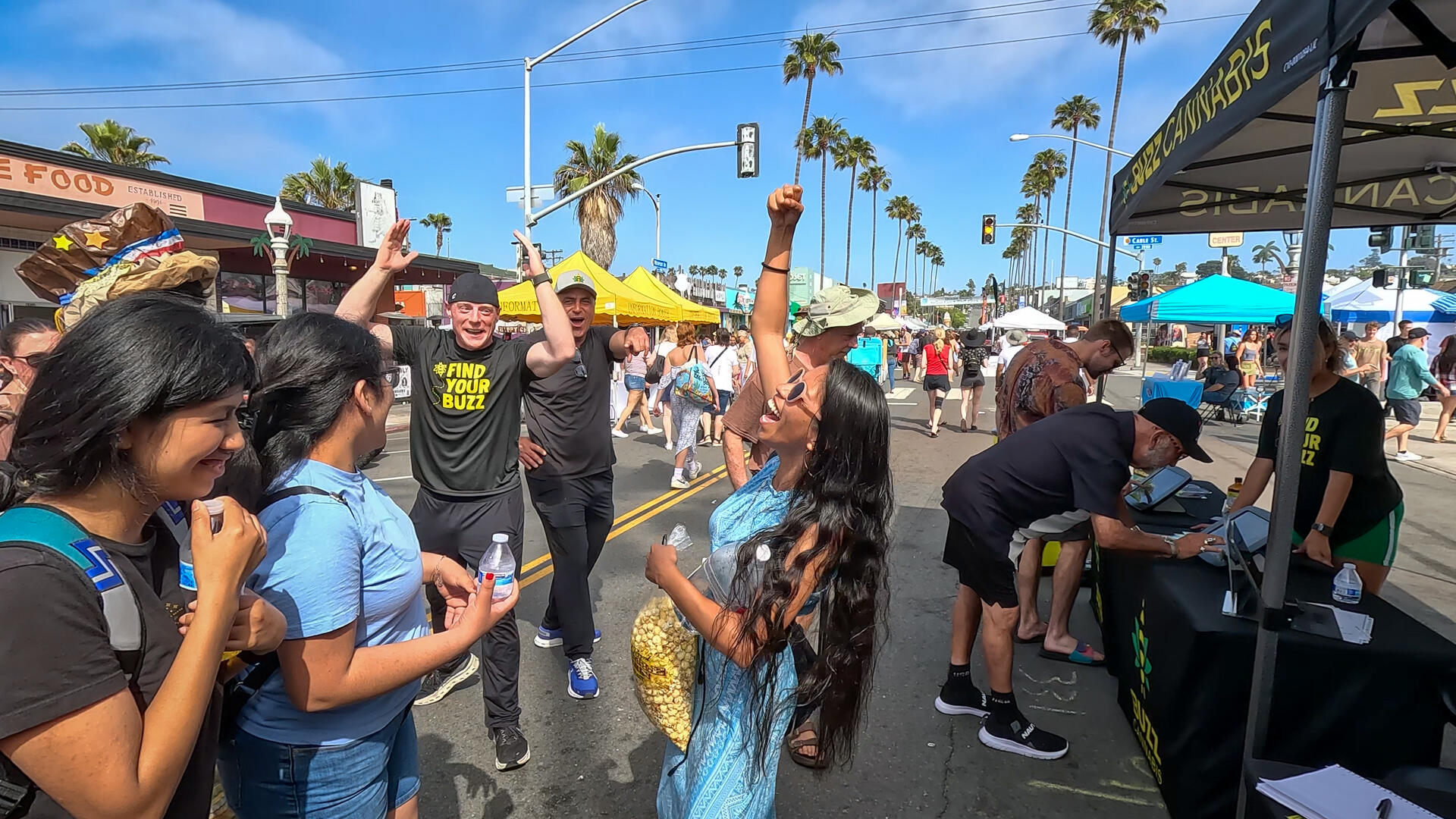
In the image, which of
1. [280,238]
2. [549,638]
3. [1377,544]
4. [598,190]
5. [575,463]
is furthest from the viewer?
[598,190]

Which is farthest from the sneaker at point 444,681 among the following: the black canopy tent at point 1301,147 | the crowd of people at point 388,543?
the black canopy tent at point 1301,147

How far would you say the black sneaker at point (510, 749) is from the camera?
3098 millimetres

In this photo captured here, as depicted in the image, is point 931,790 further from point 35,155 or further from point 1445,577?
point 35,155

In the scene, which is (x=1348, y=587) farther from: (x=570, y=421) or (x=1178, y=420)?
(x=570, y=421)

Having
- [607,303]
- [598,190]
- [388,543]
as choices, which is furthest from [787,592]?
[598,190]

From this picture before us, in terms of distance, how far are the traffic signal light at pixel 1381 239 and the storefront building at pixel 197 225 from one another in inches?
468

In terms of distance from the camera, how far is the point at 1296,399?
2.30 m

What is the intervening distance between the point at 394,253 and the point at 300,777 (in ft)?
6.51

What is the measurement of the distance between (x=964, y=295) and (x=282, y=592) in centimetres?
16345

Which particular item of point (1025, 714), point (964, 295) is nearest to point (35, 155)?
point (1025, 714)

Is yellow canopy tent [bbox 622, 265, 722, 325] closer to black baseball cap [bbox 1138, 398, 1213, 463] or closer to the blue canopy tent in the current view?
the blue canopy tent

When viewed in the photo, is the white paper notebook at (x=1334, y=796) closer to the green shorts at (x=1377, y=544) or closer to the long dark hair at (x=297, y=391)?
the green shorts at (x=1377, y=544)

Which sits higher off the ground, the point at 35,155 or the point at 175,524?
the point at 35,155

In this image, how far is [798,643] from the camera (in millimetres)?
1924
